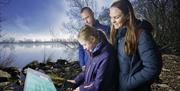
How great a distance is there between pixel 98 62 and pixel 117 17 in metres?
0.39

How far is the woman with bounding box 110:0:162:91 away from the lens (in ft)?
9.53

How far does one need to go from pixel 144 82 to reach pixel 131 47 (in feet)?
0.97

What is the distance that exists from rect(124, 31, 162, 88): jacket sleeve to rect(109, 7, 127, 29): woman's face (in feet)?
0.66

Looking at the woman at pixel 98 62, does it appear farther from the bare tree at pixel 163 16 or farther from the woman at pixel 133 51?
the bare tree at pixel 163 16

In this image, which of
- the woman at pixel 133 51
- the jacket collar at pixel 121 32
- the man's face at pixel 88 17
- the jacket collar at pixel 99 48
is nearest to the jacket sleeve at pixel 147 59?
the woman at pixel 133 51

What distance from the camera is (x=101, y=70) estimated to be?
9.69ft

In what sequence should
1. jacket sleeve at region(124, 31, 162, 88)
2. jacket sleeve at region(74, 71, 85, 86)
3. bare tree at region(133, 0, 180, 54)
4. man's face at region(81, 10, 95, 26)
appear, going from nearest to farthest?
1. jacket sleeve at region(124, 31, 162, 88)
2. jacket sleeve at region(74, 71, 85, 86)
3. man's face at region(81, 10, 95, 26)
4. bare tree at region(133, 0, 180, 54)

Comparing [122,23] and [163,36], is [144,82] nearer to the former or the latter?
[122,23]

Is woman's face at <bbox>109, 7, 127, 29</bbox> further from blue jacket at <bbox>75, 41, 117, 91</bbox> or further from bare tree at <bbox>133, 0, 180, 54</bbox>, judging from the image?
bare tree at <bbox>133, 0, 180, 54</bbox>

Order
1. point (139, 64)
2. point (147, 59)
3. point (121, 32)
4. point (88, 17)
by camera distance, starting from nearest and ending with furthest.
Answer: point (147, 59), point (139, 64), point (121, 32), point (88, 17)

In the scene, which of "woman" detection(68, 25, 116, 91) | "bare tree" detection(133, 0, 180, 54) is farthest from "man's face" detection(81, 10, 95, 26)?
"bare tree" detection(133, 0, 180, 54)

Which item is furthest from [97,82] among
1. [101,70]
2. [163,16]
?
[163,16]

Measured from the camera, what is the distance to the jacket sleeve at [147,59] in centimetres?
289

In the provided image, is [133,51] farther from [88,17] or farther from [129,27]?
[88,17]
